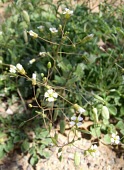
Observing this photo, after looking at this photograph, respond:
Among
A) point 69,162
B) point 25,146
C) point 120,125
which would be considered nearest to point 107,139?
point 120,125

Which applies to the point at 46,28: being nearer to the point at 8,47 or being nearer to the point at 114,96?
the point at 8,47

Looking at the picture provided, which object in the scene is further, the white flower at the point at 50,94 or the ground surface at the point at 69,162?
the ground surface at the point at 69,162

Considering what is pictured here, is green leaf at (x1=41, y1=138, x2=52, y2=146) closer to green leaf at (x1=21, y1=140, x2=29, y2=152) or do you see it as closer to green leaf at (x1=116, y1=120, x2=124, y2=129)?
green leaf at (x1=21, y1=140, x2=29, y2=152)

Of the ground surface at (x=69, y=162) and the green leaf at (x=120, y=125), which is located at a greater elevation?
the green leaf at (x=120, y=125)

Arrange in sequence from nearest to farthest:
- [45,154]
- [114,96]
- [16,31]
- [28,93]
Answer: [45,154] < [114,96] < [28,93] < [16,31]

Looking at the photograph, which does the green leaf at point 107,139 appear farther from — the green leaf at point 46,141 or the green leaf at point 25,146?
the green leaf at point 25,146

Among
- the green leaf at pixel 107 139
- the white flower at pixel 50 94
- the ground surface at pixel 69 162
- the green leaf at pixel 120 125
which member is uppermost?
the white flower at pixel 50 94

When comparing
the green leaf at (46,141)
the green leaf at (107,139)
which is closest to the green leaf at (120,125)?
the green leaf at (107,139)

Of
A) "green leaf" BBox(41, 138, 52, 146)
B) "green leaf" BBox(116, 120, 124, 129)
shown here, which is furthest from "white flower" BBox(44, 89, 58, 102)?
"green leaf" BBox(116, 120, 124, 129)

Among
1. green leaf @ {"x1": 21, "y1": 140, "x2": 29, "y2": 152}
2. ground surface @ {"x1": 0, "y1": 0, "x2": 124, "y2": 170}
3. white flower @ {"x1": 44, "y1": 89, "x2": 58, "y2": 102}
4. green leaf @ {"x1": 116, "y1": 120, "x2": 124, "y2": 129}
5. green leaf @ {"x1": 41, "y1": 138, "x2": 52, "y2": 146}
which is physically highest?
white flower @ {"x1": 44, "y1": 89, "x2": 58, "y2": 102}

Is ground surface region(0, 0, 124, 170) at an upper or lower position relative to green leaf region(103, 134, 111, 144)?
lower

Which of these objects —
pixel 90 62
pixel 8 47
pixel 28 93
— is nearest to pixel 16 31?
pixel 8 47
